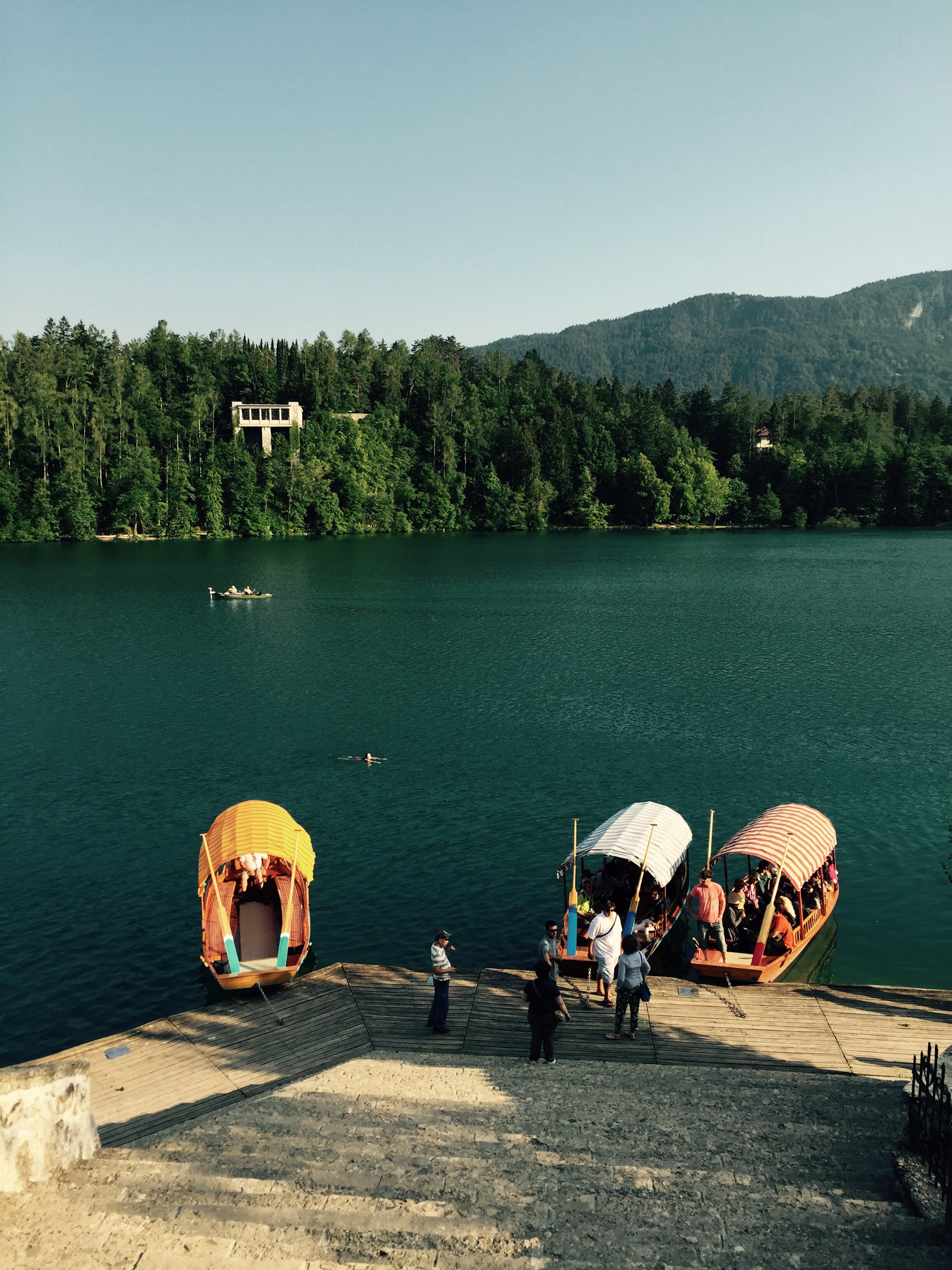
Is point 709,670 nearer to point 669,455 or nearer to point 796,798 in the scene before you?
point 796,798

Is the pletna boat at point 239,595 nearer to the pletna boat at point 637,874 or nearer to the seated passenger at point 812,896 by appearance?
the pletna boat at point 637,874

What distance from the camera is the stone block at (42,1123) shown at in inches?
416

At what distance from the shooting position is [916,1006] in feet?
62.7

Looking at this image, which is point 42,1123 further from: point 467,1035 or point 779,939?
point 779,939

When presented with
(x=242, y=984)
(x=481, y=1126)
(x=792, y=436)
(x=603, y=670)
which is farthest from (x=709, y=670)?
(x=792, y=436)

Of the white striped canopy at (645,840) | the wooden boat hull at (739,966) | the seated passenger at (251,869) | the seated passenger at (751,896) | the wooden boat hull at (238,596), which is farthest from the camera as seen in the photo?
the wooden boat hull at (238,596)

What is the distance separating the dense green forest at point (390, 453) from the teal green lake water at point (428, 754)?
2569 inches

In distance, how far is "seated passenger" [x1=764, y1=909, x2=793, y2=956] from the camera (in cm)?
2248

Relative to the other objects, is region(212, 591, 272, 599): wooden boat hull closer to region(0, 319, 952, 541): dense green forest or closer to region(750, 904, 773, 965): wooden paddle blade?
region(0, 319, 952, 541): dense green forest

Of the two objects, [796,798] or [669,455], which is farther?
[669,455]

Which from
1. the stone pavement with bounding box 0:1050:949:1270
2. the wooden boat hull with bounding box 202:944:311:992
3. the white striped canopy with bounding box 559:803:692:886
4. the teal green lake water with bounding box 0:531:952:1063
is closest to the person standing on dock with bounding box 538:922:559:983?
the stone pavement with bounding box 0:1050:949:1270

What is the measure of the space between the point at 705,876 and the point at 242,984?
10534 mm

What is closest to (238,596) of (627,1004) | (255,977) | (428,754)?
(428,754)

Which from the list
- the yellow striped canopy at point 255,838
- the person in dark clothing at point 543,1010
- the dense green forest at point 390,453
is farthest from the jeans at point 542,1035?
the dense green forest at point 390,453
